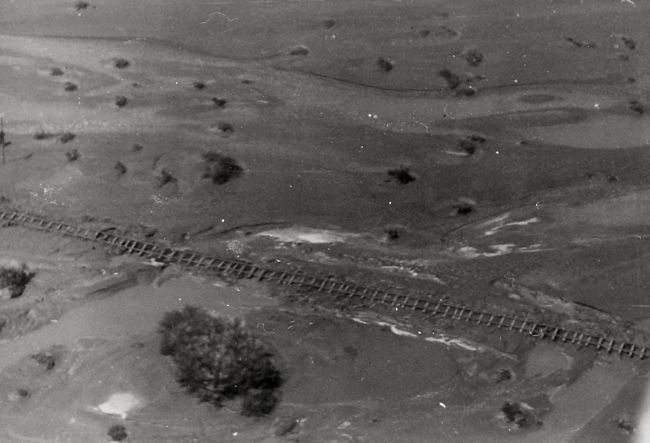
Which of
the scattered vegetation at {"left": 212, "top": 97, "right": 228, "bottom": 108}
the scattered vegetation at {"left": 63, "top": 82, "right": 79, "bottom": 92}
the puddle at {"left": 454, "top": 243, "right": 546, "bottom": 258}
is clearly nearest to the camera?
the puddle at {"left": 454, "top": 243, "right": 546, "bottom": 258}

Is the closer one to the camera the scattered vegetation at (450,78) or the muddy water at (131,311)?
A: the muddy water at (131,311)

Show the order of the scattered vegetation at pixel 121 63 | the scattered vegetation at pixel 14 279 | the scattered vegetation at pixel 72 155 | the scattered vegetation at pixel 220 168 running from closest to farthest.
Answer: the scattered vegetation at pixel 14 279 → the scattered vegetation at pixel 220 168 → the scattered vegetation at pixel 72 155 → the scattered vegetation at pixel 121 63

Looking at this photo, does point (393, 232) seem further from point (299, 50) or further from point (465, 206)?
point (299, 50)

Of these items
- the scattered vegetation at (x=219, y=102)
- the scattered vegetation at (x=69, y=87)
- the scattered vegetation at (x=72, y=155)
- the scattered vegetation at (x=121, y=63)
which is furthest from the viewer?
the scattered vegetation at (x=121, y=63)

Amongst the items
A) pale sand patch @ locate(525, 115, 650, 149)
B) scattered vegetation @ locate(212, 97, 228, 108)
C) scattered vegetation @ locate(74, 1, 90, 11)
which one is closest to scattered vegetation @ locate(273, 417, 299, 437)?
scattered vegetation @ locate(212, 97, 228, 108)

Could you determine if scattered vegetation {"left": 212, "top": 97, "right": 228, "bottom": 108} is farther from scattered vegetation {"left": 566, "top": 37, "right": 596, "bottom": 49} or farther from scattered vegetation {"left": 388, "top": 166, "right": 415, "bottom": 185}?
scattered vegetation {"left": 566, "top": 37, "right": 596, "bottom": 49}

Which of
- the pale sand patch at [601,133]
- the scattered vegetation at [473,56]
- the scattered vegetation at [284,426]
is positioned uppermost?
the scattered vegetation at [473,56]

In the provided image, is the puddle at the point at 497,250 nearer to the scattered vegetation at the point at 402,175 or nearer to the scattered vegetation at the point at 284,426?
the scattered vegetation at the point at 402,175

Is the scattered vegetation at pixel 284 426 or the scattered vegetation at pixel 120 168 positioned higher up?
the scattered vegetation at pixel 120 168

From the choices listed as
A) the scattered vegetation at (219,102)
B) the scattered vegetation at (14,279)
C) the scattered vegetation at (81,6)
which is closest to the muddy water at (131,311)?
the scattered vegetation at (14,279)
